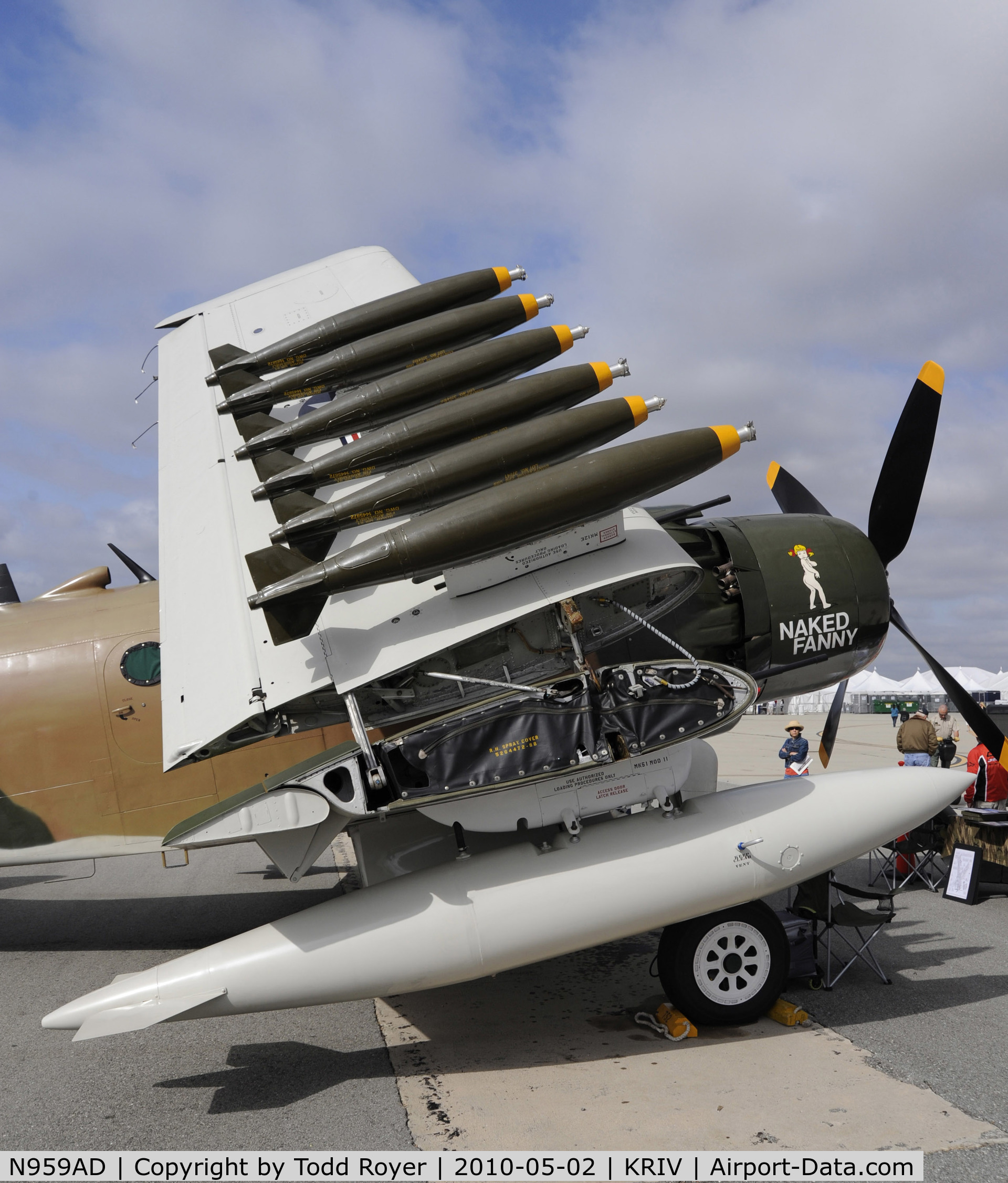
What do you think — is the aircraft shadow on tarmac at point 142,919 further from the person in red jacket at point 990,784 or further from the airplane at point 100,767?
the person in red jacket at point 990,784

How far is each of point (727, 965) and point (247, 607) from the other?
4.34m

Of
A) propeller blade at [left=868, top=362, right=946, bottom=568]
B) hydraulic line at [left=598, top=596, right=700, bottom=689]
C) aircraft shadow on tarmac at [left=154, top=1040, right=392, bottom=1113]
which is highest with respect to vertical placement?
propeller blade at [left=868, top=362, right=946, bottom=568]

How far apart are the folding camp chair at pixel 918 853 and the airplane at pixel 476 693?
126 inches

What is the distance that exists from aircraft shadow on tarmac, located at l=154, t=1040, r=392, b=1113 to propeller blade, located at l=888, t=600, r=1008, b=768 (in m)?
5.73

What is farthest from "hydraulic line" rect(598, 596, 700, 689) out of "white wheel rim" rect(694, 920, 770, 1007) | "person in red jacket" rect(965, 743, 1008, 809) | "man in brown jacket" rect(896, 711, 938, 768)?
"man in brown jacket" rect(896, 711, 938, 768)

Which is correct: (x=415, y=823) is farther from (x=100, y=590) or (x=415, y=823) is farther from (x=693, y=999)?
(x=100, y=590)

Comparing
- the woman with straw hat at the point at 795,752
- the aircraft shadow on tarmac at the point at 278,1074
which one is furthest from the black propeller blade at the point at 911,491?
the aircraft shadow on tarmac at the point at 278,1074

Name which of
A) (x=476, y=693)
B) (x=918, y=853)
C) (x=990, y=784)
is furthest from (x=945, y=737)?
(x=476, y=693)

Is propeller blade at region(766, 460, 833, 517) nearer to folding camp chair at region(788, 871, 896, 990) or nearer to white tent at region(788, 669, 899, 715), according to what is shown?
folding camp chair at region(788, 871, 896, 990)

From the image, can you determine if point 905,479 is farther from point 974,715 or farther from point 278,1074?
point 278,1074

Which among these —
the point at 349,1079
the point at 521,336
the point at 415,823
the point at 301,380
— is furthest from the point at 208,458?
the point at 349,1079

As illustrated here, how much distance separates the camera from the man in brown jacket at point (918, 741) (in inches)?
453

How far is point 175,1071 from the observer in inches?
215

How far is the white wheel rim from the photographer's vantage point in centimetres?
590
